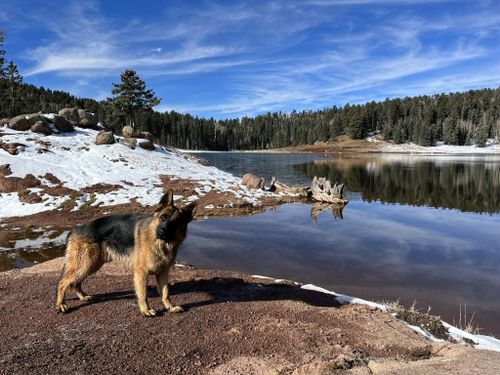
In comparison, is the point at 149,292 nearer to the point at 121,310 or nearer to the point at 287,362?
the point at 121,310

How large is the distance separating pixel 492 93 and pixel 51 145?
200 meters

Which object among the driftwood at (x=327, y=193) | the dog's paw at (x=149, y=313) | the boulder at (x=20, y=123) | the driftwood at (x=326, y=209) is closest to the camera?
the dog's paw at (x=149, y=313)

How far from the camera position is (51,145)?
3541 centimetres

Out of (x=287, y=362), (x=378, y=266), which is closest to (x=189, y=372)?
(x=287, y=362)

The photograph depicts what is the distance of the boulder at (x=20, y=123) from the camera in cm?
3712

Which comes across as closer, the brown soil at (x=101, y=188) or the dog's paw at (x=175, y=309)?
the dog's paw at (x=175, y=309)

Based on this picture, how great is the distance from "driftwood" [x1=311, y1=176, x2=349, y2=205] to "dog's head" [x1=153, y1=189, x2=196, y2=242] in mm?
25511

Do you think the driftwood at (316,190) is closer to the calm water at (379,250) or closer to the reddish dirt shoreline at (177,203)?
the calm water at (379,250)

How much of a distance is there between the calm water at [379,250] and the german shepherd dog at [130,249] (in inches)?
290

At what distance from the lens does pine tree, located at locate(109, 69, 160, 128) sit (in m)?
61.2

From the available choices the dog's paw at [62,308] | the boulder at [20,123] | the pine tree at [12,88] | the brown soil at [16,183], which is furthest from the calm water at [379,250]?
Result: the pine tree at [12,88]

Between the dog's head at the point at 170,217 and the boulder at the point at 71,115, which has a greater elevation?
the boulder at the point at 71,115

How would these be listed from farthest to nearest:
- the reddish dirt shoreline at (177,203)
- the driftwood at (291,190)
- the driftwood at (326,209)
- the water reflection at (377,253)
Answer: the driftwood at (291,190) → the driftwood at (326,209) → the reddish dirt shoreline at (177,203) → the water reflection at (377,253)

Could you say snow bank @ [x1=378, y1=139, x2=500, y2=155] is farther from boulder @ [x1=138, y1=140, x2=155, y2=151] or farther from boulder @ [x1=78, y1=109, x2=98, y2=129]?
boulder @ [x1=78, y1=109, x2=98, y2=129]
